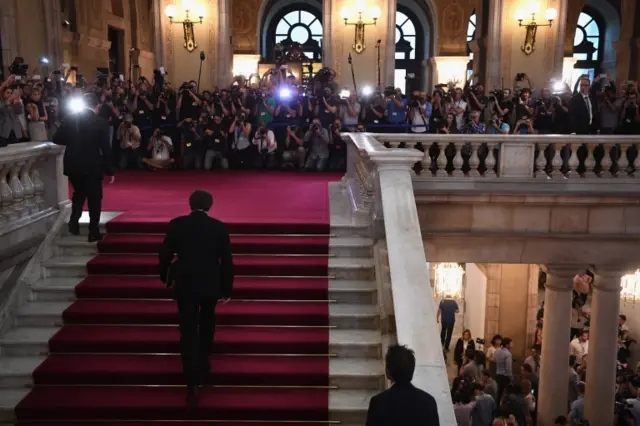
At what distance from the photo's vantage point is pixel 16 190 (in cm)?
731

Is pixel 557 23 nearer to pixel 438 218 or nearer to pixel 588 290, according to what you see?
pixel 588 290

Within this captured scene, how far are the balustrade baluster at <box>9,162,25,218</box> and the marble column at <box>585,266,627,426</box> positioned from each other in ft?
27.3

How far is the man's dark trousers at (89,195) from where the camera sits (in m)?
7.34

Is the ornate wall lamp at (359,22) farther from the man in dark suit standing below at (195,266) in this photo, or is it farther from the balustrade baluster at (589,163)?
the man in dark suit standing below at (195,266)

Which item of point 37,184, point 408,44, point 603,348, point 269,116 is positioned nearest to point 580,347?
point 603,348

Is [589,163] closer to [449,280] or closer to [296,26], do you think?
[449,280]

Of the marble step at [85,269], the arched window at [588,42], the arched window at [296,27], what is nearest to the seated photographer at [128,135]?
the marble step at [85,269]

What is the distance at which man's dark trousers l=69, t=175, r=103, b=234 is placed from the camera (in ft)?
24.1

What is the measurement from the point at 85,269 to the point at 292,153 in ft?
23.3

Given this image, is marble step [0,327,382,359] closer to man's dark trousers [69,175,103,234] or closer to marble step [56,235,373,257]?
marble step [56,235,373,257]

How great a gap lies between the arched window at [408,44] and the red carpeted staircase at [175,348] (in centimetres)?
2460

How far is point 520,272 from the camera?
55.6 ft

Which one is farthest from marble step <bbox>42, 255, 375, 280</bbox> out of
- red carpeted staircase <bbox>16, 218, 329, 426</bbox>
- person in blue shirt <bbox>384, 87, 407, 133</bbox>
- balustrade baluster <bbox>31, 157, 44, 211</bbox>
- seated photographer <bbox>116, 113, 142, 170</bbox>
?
person in blue shirt <bbox>384, 87, 407, 133</bbox>

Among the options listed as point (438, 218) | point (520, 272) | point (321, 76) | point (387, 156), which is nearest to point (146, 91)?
point (321, 76)
